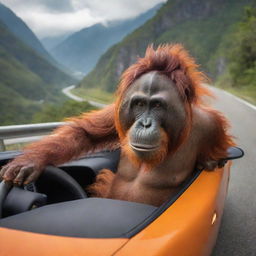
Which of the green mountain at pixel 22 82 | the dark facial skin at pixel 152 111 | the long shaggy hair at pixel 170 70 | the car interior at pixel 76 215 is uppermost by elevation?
the long shaggy hair at pixel 170 70

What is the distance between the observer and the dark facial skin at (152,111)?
192 cm

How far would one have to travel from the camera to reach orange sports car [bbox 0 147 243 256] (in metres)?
1.26

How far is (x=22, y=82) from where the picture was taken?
3559cm

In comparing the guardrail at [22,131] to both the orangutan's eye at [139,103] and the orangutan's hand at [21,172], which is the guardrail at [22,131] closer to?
the orangutan's hand at [21,172]

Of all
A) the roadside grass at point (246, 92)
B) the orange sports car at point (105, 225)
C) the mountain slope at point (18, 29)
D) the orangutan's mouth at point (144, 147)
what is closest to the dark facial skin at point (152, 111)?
the orangutan's mouth at point (144, 147)

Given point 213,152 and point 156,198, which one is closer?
point 156,198

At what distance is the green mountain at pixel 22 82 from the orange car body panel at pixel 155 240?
1753 centimetres

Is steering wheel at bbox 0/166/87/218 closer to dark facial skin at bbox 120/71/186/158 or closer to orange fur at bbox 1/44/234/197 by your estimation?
orange fur at bbox 1/44/234/197

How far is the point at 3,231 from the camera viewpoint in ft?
4.39

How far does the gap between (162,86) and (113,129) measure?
0.78 metres

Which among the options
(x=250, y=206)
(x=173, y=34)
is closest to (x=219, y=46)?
(x=173, y=34)

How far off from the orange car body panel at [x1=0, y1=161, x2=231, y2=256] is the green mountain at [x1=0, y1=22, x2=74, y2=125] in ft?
Result: 57.5

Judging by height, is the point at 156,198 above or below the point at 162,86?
below

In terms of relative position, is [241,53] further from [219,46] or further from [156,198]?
[219,46]
